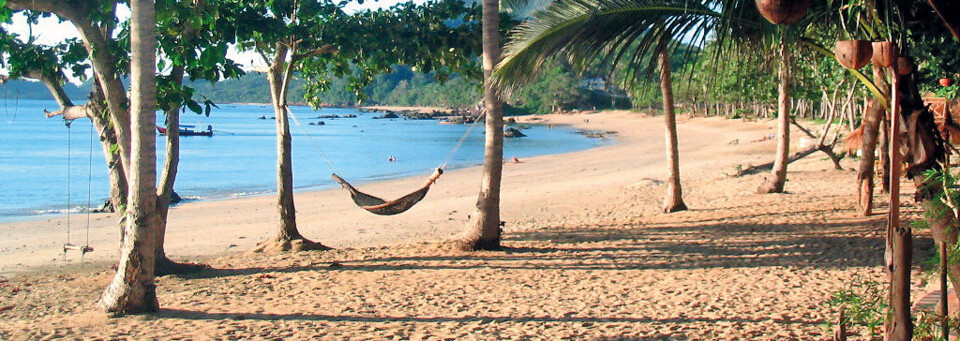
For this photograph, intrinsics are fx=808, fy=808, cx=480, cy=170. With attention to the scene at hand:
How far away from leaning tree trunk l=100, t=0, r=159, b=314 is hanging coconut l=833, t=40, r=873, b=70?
11.9 ft

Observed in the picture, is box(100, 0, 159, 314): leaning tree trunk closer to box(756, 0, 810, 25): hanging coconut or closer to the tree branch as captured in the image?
the tree branch

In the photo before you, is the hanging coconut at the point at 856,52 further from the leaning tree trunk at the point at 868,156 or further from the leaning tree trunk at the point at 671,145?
the leaning tree trunk at the point at 671,145

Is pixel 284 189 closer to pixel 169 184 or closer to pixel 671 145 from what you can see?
pixel 169 184

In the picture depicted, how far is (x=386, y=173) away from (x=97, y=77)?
17.0m

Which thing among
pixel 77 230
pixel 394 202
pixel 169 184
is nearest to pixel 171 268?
pixel 169 184

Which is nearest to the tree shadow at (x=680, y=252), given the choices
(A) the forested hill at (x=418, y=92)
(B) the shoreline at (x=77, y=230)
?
(B) the shoreline at (x=77, y=230)

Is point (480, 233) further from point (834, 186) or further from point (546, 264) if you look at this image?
point (834, 186)

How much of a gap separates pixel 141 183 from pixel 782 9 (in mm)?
3663

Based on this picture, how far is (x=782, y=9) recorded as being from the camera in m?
2.96

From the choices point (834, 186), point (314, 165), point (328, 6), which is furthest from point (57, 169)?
point (834, 186)

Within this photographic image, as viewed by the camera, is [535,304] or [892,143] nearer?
[892,143]

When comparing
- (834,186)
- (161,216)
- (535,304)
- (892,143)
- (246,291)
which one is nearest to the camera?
(892,143)

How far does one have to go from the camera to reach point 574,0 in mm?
4652

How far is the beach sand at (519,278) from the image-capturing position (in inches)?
173
